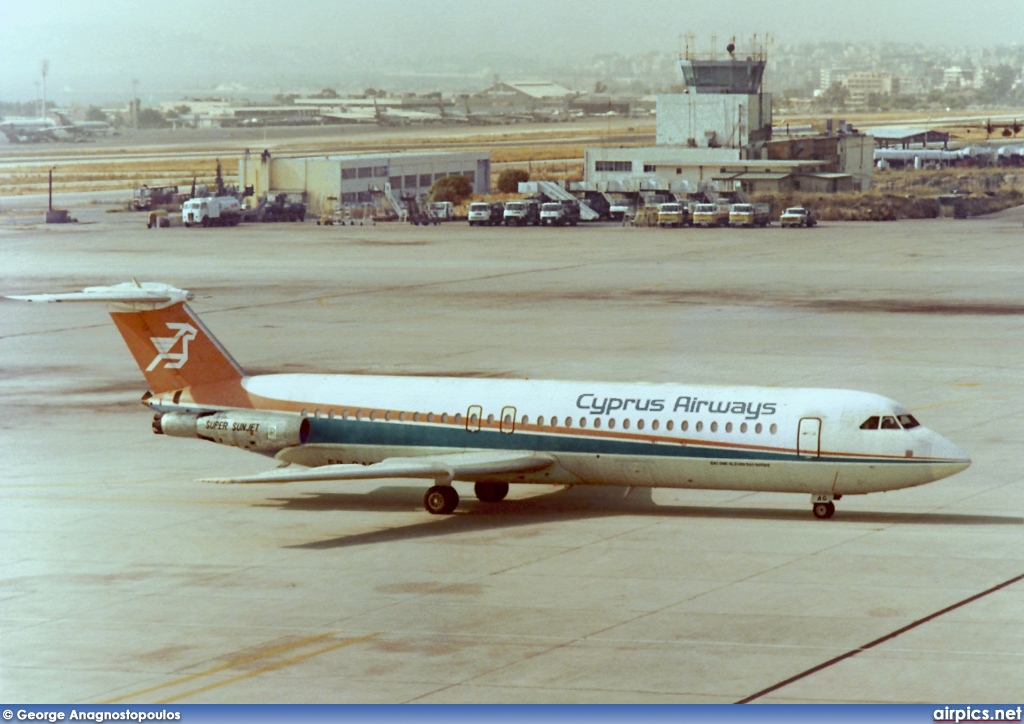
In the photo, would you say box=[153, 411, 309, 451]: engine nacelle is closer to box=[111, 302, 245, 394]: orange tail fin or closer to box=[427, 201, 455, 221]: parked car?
box=[111, 302, 245, 394]: orange tail fin

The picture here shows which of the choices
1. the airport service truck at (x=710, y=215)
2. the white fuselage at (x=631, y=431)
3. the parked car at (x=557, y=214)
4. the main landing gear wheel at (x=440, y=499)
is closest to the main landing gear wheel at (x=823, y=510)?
the white fuselage at (x=631, y=431)

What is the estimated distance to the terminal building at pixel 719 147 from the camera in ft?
567

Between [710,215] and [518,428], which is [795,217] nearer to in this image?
[710,215]

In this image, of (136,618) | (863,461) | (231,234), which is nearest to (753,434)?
(863,461)

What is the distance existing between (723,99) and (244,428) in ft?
452

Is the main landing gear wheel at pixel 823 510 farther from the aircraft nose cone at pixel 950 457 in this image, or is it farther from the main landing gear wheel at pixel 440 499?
the main landing gear wheel at pixel 440 499

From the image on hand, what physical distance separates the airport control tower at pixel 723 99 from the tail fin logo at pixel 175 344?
135 metres

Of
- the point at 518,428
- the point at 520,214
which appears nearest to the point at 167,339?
the point at 518,428

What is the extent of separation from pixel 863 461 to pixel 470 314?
4944cm

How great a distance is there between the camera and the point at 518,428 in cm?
4012

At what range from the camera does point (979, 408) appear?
183 feet

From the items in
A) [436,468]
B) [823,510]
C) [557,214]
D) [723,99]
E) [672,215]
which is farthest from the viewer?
[723,99]

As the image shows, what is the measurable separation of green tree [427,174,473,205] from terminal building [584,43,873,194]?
1648 centimetres

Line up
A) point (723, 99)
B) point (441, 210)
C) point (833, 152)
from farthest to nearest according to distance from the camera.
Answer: point (833, 152)
point (723, 99)
point (441, 210)
